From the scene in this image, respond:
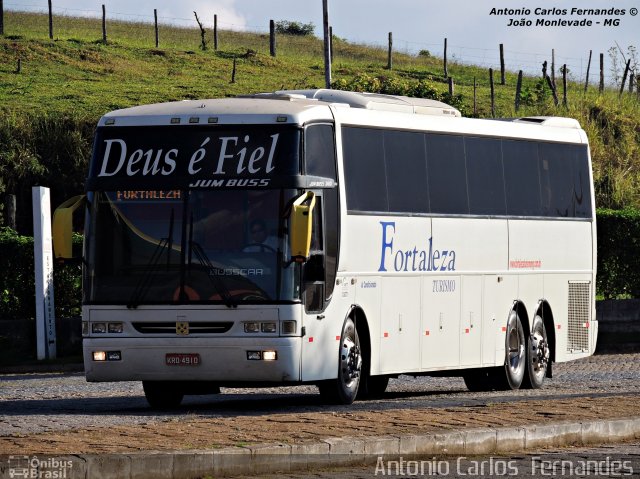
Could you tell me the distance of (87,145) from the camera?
5962 cm

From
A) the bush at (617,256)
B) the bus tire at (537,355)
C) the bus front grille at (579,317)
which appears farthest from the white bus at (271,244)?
the bush at (617,256)

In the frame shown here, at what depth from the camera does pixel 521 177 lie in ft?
77.0

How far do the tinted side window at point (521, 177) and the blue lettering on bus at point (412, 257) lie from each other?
209 centimetres

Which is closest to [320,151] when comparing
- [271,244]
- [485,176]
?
[271,244]

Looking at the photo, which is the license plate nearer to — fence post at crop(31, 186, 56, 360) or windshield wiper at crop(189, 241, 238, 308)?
windshield wiper at crop(189, 241, 238, 308)

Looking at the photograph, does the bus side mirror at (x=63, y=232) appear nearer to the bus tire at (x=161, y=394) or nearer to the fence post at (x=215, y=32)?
the bus tire at (x=161, y=394)

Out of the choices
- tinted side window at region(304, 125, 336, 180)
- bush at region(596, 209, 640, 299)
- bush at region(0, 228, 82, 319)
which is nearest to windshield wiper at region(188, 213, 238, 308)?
tinted side window at region(304, 125, 336, 180)

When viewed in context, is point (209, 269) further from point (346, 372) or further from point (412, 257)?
point (412, 257)

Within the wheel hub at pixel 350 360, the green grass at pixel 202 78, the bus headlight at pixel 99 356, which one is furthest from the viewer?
the green grass at pixel 202 78

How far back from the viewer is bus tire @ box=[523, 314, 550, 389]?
23438 millimetres

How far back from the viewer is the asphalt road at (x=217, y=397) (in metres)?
16.5

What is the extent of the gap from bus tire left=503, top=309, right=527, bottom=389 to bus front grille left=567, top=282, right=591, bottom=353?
5.15ft

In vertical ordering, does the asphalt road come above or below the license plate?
below

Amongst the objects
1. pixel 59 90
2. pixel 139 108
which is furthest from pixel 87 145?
pixel 139 108
